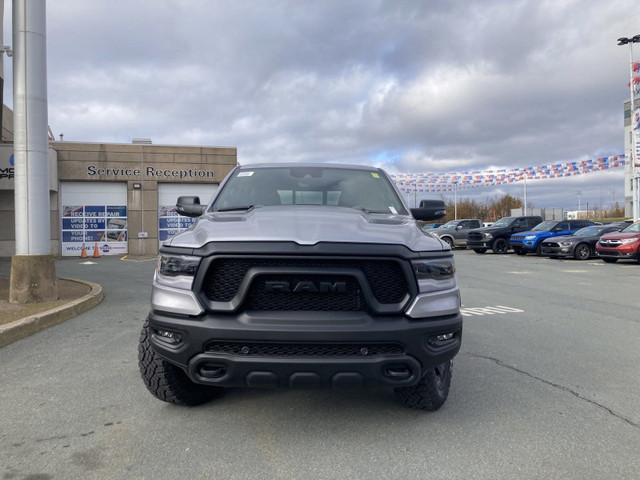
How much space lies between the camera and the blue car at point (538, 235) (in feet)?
68.3

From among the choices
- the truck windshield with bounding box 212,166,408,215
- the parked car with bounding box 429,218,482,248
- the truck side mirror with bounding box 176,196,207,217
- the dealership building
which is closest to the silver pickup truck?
the truck windshield with bounding box 212,166,408,215

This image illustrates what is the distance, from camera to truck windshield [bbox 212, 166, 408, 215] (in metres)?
4.04

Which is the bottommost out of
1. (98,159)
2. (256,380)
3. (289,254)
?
(256,380)

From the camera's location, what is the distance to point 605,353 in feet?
16.2

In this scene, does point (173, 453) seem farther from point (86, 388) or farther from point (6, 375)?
point (6, 375)

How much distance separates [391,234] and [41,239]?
20.8 ft

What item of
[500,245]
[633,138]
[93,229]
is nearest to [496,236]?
[500,245]

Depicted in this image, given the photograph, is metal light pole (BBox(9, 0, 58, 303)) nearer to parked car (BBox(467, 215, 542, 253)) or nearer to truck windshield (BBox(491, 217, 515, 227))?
parked car (BBox(467, 215, 542, 253))

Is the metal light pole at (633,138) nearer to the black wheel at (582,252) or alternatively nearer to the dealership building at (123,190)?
the black wheel at (582,252)

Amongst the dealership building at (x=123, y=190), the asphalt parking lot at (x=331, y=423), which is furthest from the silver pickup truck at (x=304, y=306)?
the dealership building at (x=123, y=190)

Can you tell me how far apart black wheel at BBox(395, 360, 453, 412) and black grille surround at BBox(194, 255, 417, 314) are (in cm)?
75

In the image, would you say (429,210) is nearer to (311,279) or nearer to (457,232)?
(311,279)

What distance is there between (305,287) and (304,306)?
119 mm

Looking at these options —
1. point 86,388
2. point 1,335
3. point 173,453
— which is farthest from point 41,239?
point 173,453
